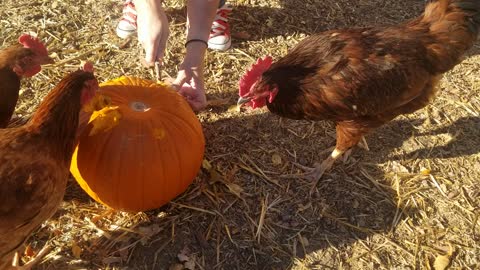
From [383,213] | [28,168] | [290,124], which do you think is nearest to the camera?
[28,168]

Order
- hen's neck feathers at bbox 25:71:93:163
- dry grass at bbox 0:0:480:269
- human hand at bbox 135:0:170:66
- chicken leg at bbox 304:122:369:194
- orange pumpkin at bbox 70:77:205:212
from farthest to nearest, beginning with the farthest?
human hand at bbox 135:0:170:66
chicken leg at bbox 304:122:369:194
dry grass at bbox 0:0:480:269
orange pumpkin at bbox 70:77:205:212
hen's neck feathers at bbox 25:71:93:163

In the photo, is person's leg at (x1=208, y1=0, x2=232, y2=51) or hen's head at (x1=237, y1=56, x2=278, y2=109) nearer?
hen's head at (x1=237, y1=56, x2=278, y2=109)

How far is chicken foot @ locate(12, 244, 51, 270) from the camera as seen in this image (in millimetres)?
2230

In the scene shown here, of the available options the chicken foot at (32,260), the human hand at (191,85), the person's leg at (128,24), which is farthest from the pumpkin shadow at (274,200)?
the person's leg at (128,24)

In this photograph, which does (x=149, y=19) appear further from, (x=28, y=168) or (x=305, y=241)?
(x=305, y=241)

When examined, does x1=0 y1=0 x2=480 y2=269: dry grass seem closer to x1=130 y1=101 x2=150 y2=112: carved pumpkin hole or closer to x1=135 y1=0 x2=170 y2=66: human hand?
x1=135 y1=0 x2=170 y2=66: human hand

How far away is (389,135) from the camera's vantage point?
320 centimetres

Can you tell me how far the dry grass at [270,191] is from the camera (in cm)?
244

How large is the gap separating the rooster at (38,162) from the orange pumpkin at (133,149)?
126 millimetres

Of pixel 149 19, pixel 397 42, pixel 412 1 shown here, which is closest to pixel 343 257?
pixel 397 42

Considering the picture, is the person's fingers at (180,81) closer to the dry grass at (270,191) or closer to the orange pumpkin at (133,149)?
the dry grass at (270,191)

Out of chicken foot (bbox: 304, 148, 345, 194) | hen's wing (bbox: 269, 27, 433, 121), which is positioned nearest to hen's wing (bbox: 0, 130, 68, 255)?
hen's wing (bbox: 269, 27, 433, 121)

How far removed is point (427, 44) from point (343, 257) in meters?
1.45

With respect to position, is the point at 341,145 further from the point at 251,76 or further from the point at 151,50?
the point at 151,50
